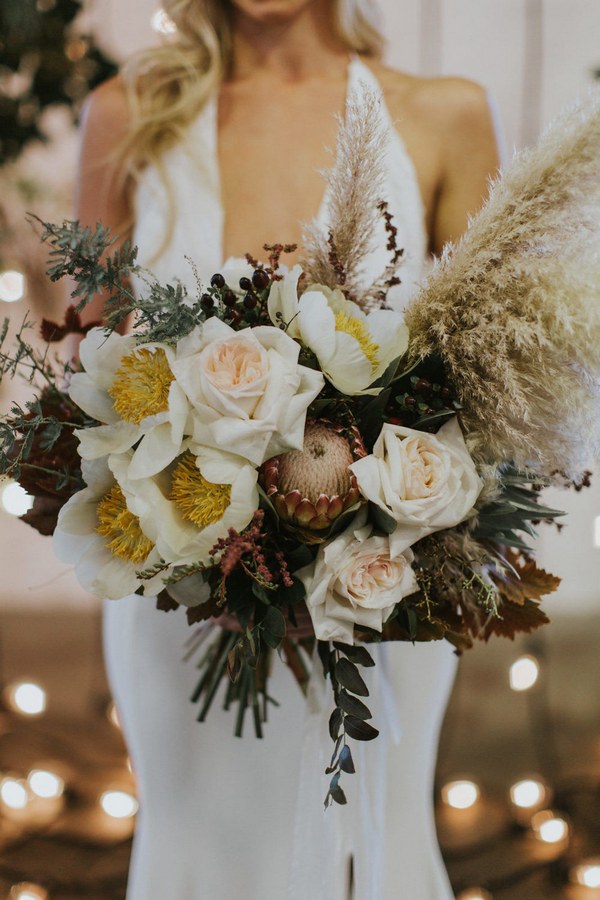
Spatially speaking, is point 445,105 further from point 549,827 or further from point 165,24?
point 549,827

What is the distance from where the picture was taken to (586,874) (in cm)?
152

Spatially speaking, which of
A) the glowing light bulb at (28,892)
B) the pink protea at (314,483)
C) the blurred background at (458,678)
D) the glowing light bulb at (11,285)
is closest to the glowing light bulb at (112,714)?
the blurred background at (458,678)

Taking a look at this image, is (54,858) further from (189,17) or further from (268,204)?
(189,17)

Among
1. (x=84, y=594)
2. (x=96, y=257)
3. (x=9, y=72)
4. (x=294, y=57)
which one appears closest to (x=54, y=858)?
(x=84, y=594)

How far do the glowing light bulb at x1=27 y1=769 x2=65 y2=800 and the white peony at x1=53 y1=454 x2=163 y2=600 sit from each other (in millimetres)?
1251

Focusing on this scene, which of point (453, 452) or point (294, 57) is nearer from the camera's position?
point (453, 452)

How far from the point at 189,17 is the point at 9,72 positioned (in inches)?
30.8

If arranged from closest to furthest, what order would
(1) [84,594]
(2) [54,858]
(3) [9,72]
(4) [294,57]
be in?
(4) [294,57]
(2) [54,858]
(3) [9,72]
(1) [84,594]

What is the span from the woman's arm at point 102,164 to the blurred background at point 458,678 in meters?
0.17

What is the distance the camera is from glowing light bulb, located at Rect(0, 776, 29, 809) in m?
1.68

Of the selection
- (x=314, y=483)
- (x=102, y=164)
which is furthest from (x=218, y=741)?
(x=102, y=164)

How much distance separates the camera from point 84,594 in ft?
8.39

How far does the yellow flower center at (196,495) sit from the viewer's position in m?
0.61

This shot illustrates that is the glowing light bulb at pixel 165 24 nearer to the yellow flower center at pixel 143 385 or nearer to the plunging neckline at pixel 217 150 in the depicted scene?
the plunging neckline at pixel 217 150
